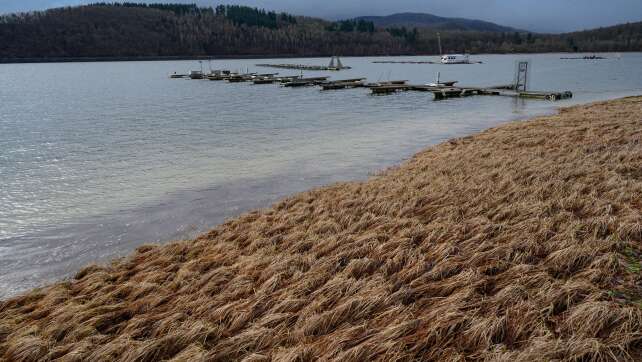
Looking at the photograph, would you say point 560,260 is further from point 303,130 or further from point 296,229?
point 303,130

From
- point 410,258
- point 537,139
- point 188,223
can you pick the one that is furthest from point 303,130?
point 410,258

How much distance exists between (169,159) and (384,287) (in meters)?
15.6

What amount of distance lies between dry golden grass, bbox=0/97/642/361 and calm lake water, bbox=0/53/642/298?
245 centimetres

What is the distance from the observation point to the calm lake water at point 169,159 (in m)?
10.6

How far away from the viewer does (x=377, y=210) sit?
9.59 metres

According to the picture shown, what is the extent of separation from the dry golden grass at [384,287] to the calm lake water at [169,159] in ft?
8.03

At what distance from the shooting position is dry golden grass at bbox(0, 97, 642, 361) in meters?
4.86

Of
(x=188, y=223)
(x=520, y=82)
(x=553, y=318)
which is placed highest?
(x=520, y=82)

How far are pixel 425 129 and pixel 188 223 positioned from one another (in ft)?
59.8

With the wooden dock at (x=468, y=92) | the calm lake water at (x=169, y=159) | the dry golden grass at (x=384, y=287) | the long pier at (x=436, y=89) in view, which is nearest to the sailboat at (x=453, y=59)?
the long pier at (x=436, y=89)

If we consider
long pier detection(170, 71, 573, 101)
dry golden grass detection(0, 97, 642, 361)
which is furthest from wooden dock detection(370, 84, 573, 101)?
dry golden grass detection(0, 97, 642, 361)

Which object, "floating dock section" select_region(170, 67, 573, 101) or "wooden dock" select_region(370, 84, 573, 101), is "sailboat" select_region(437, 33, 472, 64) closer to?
"floating dock section" select_region(170, 67, 573, 101)

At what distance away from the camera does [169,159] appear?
19406 millimetres

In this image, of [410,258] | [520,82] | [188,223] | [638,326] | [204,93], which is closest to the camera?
[638,326]
